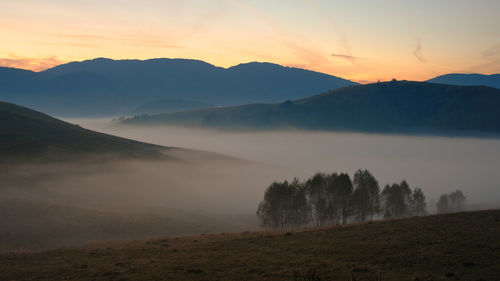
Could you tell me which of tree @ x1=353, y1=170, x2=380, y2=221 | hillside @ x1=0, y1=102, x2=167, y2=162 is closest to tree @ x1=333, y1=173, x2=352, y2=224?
tree @ x1=353, y1=170, x2=380, y2=221

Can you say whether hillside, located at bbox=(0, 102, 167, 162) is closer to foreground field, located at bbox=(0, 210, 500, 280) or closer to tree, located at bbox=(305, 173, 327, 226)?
tree, located at bbox=(305, 173, 327, 226)

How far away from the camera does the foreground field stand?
2562 cm

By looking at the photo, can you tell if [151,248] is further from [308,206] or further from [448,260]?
[308,206]

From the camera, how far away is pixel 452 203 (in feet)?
461

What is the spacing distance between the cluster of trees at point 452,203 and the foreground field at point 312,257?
329ft

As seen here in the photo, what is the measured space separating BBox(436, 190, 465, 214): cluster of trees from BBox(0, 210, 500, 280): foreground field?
100 meters

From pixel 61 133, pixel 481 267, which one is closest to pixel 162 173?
pixel 61 133

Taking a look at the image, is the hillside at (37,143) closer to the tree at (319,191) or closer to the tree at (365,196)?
the tree at (319,191)

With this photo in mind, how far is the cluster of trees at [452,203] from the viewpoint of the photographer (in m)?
132

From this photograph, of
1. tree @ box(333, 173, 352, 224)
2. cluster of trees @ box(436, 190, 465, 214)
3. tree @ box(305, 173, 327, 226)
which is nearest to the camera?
tree @ box(333, 173, 352, 224)

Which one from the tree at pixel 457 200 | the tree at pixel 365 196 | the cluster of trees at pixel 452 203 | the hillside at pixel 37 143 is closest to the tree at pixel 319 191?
the tree at pixel 365 196

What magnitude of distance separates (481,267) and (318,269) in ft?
38.3

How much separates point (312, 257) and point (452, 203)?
135135 millimetres

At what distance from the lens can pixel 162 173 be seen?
591ft
